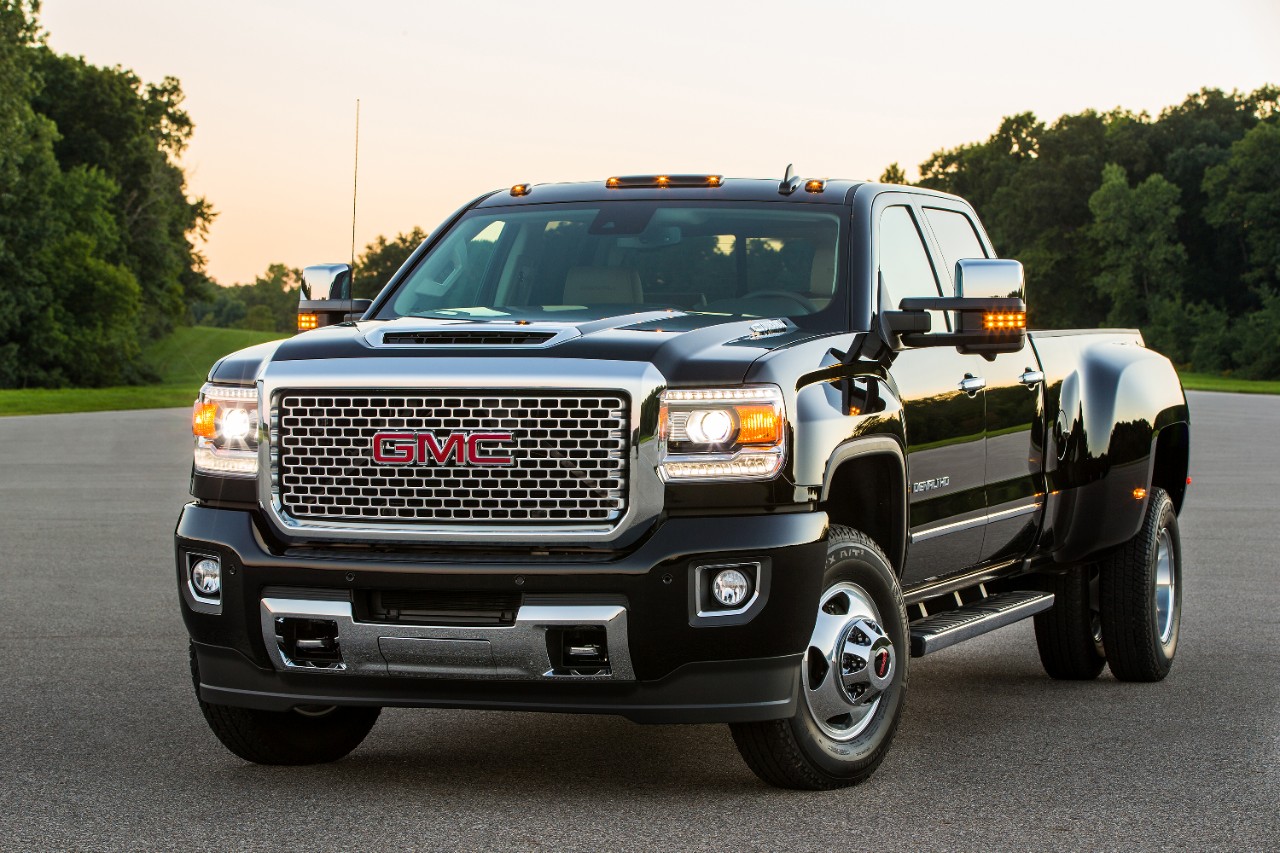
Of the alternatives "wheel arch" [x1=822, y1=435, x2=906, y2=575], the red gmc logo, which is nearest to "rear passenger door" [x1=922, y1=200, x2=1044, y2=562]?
"wheel arch" [x1=822, y1=435, x2=906, y2=575]

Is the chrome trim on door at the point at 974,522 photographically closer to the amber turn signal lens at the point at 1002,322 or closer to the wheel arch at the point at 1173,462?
the amber turn signal lens at the point at 1002,322

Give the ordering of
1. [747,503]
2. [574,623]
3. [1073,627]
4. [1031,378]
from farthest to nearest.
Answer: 1. [1073,627]
2. [1031,378]
3. [747,503]
4. [574,623]

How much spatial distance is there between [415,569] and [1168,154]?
132327 millimetres

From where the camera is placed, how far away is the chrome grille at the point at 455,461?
5559 mm

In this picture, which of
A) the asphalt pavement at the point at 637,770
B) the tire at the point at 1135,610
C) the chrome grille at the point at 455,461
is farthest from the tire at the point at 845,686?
the tire at the point at 1135,610

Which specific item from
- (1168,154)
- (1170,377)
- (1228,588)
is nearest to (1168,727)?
(1170,377)

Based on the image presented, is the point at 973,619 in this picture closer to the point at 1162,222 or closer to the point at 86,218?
the point at 86,218

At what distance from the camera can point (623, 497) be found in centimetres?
555

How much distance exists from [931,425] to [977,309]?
1.47 feet

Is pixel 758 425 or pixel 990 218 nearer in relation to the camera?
pixel 758 425

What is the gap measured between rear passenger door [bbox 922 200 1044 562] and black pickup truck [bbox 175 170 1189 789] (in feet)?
0.69

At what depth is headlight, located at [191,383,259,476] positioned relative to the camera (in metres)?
5.99

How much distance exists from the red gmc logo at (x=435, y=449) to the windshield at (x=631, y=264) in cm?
93

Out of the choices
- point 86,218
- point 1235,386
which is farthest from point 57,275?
point 1235,386
